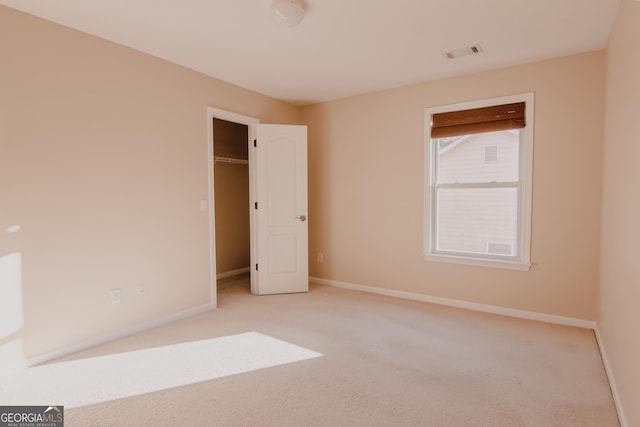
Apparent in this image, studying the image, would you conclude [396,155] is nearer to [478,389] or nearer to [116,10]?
[478,389]

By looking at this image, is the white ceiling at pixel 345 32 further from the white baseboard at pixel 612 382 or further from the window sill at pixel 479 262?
the white baseboard at pixel 612 382

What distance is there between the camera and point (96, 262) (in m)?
2.87

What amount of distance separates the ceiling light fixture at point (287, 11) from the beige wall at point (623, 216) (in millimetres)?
1921

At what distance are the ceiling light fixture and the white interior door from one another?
1.90 m

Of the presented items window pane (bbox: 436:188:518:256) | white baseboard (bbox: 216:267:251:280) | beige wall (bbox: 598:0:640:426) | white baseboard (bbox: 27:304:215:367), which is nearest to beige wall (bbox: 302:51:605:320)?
window pane (bbox: 436:188:518:256)

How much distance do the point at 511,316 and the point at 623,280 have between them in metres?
1.68

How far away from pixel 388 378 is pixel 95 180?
9.07 feet

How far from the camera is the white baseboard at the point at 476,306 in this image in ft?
10.7

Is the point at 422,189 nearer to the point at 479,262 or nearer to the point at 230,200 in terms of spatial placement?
the point at 479,262

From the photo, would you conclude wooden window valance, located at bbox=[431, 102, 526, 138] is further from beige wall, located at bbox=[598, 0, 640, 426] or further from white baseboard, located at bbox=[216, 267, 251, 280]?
white baseboard, located at bbox=[216, 267, 251, 280]

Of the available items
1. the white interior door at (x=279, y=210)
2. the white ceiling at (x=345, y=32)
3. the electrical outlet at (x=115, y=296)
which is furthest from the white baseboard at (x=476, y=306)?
the electrical outlet at (x=115, y=296)

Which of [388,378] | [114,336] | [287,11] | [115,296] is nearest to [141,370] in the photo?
[114,336]

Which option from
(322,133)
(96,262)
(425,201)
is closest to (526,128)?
(425,201)

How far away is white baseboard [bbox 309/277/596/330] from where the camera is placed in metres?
3.25
